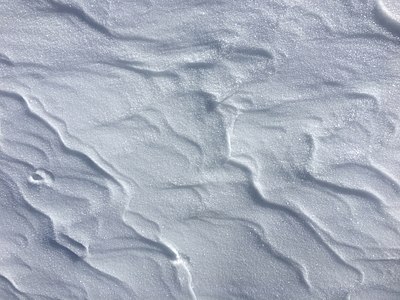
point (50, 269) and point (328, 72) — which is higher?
point (328, 72)

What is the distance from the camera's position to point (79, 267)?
1.72m

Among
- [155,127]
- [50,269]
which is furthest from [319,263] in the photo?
[50,269]

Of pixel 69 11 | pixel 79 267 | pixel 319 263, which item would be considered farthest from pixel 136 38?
pixel 319 263

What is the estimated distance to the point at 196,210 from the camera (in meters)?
1.69

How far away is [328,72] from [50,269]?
1.60 metres

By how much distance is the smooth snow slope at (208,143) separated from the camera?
1.64 metres

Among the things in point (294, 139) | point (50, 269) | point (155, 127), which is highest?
point (294, 139)

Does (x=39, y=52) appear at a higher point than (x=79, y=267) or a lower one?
higher

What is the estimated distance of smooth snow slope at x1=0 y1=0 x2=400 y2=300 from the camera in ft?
5.37

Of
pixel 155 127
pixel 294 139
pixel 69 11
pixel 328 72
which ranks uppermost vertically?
pixel 328 72

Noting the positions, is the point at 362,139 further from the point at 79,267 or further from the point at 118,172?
the point at 79,267

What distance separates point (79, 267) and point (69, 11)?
120 cm

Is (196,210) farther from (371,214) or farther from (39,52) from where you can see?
(39,52)

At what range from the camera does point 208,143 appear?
1670 millimetres
